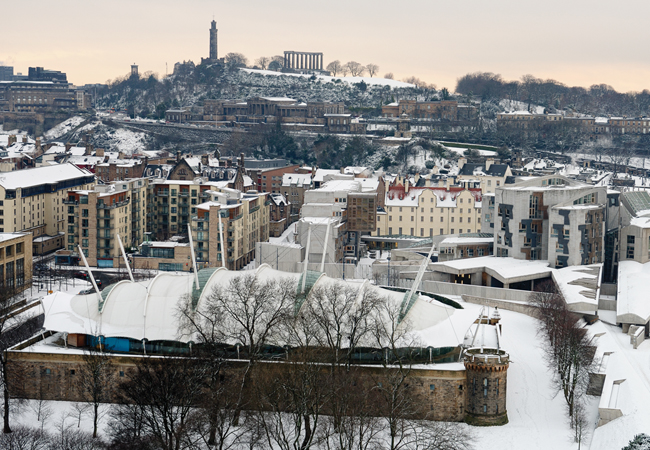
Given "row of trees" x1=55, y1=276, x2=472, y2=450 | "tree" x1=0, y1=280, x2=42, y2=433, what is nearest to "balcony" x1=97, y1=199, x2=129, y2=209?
"tree" x1=0, y1=280, x2=42, y2=433

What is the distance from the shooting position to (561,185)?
86.8 m

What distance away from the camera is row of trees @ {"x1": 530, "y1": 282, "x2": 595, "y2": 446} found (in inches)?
1997

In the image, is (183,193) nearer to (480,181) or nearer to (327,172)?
(327,172)

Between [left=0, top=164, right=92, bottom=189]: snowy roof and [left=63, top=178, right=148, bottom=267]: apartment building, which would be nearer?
[left=63, top=178, right=148, bottom=267]: apartment building

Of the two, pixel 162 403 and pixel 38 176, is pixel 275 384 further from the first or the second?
pixel 38 176

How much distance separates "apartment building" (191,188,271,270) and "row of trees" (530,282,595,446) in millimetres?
33374

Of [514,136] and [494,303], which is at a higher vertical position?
[514,136]

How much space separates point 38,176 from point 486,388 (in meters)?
71.0

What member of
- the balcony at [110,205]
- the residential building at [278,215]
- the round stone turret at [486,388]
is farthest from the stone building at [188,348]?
the residential building at [278,215]

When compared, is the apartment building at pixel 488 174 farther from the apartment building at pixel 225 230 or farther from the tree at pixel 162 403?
the tree at pixel 162 403

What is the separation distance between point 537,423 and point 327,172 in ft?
259

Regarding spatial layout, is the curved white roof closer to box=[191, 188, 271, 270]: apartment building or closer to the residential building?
box=[191, 188, 271, 270]: apartment building

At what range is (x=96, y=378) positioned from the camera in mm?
48688

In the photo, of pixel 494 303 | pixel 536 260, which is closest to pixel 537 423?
pixel 494 303
